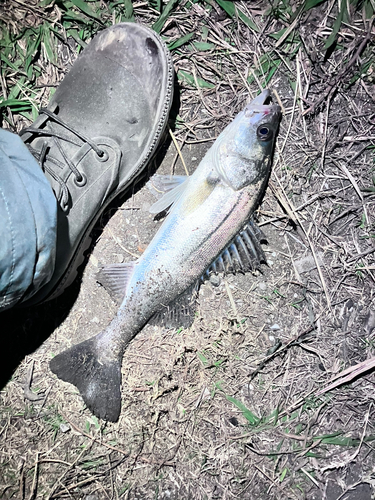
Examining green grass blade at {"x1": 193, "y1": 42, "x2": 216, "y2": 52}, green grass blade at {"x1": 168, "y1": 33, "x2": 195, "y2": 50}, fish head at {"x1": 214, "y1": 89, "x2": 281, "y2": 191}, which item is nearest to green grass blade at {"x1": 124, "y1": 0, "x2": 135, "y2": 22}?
green grass blade at {"x1": 168, "y1": 33, "x2": 195, "y2": 50}

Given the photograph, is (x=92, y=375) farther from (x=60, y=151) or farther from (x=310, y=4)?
(x=310, y=4)

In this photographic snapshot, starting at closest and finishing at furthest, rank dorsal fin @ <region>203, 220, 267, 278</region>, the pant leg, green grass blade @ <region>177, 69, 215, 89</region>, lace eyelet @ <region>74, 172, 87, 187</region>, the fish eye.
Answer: the pant leg < the fish eye < lace eyelet @ <region>74, 172, 87, 187</region> < dorsal fin @ <region>203, 220, 267, 278</region> < green grass blade @ <region>177, 69, 215, 89</region>

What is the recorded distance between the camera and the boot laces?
8.77ft

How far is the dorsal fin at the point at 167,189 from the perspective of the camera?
284 cm

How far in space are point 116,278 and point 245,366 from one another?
1.16 metres

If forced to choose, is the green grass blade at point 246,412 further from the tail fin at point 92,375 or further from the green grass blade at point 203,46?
the green grass blade at point 203,46

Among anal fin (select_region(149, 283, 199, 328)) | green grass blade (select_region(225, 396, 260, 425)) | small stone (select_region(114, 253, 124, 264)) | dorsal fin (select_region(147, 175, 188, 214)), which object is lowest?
green grass blade (select_region(225, 396, 260, 425))

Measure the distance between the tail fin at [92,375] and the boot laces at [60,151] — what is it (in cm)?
102

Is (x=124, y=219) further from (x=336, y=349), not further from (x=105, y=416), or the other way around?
(x=336, y=349)

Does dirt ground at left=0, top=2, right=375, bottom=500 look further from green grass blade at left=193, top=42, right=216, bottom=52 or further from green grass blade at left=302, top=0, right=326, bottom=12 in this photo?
green grass blade at left=302, top=0, right=326, bottom=12

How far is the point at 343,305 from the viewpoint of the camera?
299 cm

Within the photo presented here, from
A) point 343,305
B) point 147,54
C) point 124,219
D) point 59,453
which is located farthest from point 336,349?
point 147,54

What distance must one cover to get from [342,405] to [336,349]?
1.36 ft

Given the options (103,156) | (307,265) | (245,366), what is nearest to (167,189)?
(103,156)
